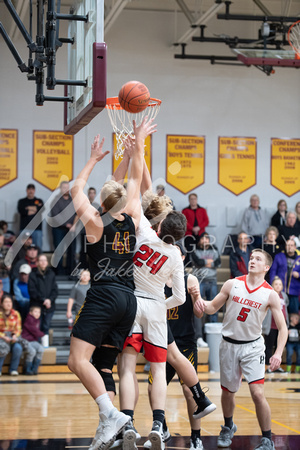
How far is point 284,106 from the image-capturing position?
18516mm

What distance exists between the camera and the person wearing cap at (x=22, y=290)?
1284 cm

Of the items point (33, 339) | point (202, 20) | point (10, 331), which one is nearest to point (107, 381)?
point (10, 331)

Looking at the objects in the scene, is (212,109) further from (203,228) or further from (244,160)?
(203,228)

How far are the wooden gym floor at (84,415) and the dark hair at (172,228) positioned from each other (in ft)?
6.78

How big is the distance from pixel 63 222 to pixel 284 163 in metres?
6.51

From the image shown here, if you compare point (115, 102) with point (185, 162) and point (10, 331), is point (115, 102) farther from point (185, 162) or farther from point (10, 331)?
point (185, 162)

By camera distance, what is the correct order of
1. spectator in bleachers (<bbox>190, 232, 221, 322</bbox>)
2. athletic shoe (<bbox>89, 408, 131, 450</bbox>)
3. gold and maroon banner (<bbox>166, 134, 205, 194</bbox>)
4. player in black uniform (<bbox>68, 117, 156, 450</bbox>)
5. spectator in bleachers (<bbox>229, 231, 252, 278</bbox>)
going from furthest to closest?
gold and maroon banner (<bbox>166, 134, 205, 194</bbox>) < spectator in bleachers (<bbox>229, 231, 252, 278</bbox>) < spectator in bleachers (<bbox>190, 232, 221, 322</bbox>) < player in black uniform (<bbox>68, 117, 156, 450</bbox>) < athletic shoe (<bbox>89, 408, 131, 450</bbox>)

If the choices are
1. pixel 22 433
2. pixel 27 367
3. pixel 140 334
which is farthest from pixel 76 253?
pixel 140 334

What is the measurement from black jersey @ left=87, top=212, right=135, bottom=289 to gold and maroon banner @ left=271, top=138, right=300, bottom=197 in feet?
43.9

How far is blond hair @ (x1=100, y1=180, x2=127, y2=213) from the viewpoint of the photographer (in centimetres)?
561

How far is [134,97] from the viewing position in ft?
20.1

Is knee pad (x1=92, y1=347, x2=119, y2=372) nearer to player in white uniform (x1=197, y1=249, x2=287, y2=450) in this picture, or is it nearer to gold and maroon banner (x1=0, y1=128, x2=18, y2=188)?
player in white uniform (x1=197, y1=249, x2=287, y2=450)

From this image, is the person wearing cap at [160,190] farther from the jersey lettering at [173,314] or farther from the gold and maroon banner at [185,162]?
the jersey lettering at [173,314]

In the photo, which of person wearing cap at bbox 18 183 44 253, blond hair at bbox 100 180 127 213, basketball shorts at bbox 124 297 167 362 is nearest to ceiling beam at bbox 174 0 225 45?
person wearing cap at bbox 18 183 44 253
